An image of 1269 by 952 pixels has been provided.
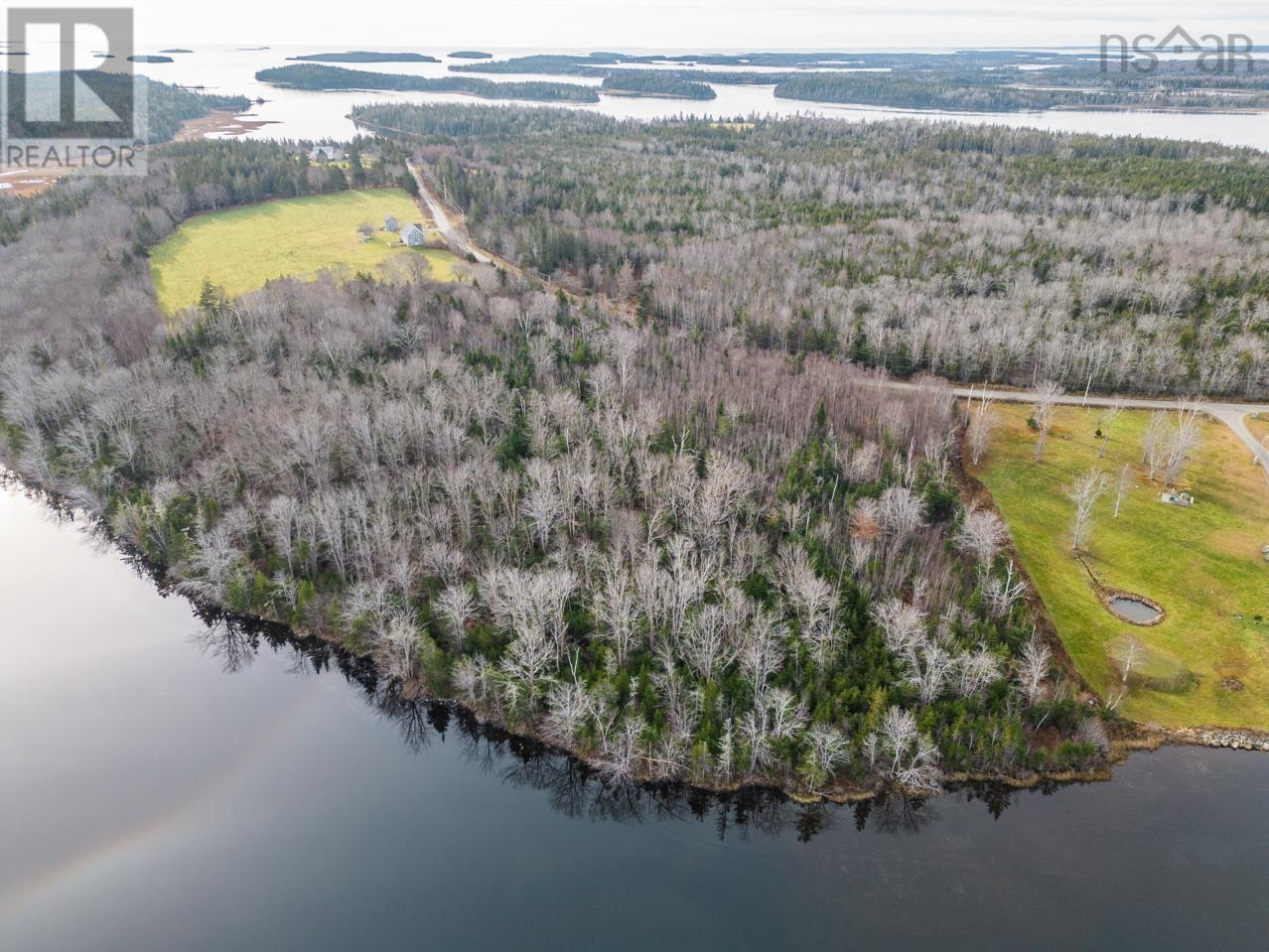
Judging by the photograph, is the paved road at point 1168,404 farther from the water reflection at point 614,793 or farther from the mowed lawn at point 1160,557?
the water reflection at point 614,793

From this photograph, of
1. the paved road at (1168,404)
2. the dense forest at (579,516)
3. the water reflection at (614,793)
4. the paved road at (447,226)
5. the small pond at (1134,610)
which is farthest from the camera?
the paved road at (447,226)

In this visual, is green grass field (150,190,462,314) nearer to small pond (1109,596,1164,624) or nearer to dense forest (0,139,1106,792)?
dense forest (0,139,1106,792)

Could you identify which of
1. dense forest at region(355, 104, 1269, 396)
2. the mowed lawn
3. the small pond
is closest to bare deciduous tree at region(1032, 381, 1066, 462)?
the mowed lawn

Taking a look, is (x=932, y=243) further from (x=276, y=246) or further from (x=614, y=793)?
(x=614, y=793)

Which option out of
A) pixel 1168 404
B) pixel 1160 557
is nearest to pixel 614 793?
pixel 1160 557

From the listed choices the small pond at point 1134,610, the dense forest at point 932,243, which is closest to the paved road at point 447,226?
the dense forest at point 932,243

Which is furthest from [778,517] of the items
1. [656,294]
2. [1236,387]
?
[1236,387]
